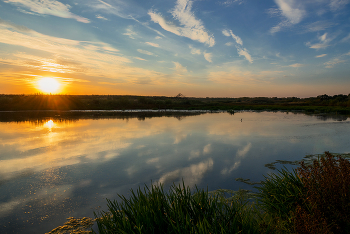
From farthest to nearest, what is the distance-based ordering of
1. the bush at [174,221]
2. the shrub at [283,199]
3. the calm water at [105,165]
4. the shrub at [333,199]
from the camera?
the calm water at [105,165] < the shrub at [283,199] < the shrub at [333,199] < the bush at [174,221]

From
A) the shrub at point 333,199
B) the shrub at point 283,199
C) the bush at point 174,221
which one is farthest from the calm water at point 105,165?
the shrub at point 333,199

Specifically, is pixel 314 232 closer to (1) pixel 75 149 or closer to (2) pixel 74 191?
(2) pixel 74 191

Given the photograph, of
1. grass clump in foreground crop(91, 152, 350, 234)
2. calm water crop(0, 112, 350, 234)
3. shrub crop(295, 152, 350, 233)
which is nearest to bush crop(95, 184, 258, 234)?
grass clump in foreground crop(91, 152, 350, 234)

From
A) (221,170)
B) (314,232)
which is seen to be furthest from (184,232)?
(221,170)

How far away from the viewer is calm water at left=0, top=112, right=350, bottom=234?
452 centimetres

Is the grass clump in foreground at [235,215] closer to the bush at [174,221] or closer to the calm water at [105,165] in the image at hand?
the bush at [174,221]

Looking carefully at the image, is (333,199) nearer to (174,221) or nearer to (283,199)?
(283,199)

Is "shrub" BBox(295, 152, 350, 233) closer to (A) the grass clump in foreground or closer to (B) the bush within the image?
(A) the grass clump in foreground

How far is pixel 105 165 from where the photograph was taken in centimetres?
716

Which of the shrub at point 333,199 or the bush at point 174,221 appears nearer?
the bush at point 174,221

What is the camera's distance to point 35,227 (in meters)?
3.79

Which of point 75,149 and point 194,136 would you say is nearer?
point 75,149

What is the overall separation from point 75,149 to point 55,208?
5.24m

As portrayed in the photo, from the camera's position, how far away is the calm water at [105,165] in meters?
4.52
